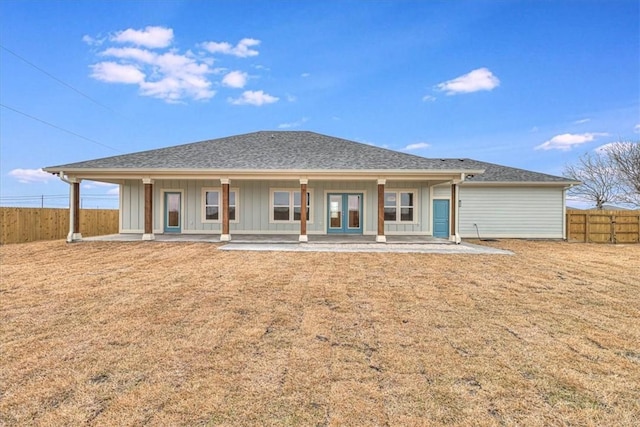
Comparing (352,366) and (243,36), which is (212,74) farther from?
(352,366)

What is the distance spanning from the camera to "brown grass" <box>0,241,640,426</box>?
2434mm

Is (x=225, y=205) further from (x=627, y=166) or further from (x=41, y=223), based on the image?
(x=627, y=166)

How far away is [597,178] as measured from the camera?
27844 millimetres

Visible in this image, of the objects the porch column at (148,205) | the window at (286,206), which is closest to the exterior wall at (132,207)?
the porch column at (148,205)

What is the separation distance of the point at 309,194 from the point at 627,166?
25.4 metres

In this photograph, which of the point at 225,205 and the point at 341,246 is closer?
the point at 341,246

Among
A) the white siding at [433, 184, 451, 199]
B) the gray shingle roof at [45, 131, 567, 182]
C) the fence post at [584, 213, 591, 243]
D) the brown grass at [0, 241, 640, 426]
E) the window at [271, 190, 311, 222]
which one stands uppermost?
the gray shingle roof at [45, 131, 567, 182]

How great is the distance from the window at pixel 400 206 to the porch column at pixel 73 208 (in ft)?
43.3

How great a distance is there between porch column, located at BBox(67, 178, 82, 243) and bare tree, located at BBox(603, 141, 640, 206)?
34.6m

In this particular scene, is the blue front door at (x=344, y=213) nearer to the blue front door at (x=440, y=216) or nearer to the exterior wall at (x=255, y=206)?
the exterior wall at (x=255, y=206)

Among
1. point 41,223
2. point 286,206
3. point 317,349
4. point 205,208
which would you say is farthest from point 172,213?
point 317,349

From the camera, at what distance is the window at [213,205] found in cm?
1550

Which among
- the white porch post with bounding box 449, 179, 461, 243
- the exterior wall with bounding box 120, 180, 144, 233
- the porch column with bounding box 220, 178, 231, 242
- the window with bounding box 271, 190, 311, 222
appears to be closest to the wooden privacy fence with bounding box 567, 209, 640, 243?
the white porch post with bounding box 449, 179, 461, 243

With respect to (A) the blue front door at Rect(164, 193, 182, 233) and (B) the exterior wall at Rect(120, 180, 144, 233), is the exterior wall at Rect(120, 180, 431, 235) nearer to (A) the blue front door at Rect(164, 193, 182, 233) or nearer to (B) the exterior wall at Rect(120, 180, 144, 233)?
(B) the exterior wall at Rect(120, 180, 144, 233)
